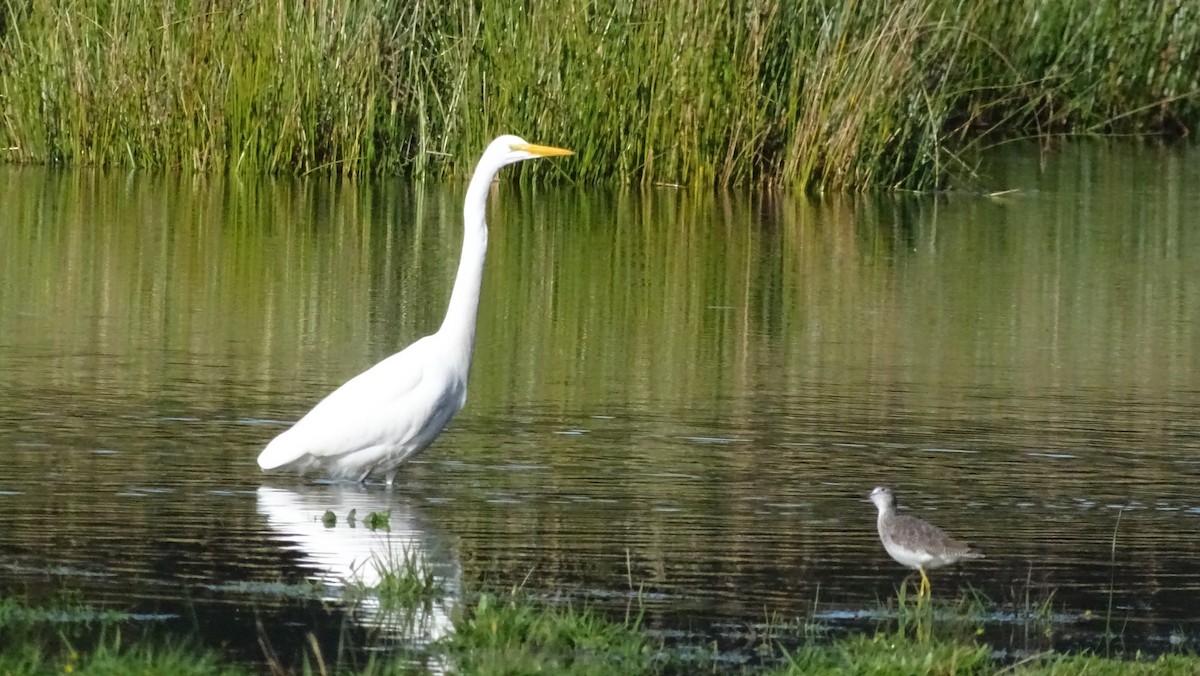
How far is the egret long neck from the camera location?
25.5 ft

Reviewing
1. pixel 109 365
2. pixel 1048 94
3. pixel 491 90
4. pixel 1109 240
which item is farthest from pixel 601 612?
pixel 1048 94

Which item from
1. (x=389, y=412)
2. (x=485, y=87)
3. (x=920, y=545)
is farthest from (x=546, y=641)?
(x=485, y=87)

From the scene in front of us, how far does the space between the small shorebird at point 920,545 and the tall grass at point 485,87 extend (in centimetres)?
1227

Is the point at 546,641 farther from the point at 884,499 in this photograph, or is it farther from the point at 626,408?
the point at 626,408

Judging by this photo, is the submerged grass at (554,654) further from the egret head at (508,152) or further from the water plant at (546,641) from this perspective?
the egret head at (508,152)

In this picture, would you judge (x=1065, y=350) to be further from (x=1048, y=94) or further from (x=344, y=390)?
(x=1048, y=94)

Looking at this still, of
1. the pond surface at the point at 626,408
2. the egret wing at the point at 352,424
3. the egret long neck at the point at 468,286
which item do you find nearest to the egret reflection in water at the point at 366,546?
the pond surface at the point at 626,408

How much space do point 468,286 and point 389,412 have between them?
28.7 inches

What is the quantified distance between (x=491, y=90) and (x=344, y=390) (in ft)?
37.4

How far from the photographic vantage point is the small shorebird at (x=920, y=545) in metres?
5.93

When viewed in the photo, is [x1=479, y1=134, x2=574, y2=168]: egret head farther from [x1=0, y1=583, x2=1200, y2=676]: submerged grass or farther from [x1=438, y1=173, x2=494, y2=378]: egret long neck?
[x1=0, y1=583, x2=1200, y2=676]: submerged grass

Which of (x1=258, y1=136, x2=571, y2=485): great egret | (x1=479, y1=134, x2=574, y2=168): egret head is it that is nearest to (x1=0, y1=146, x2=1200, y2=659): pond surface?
(x1=258, y1=136, x2=571, y2=485): great egret

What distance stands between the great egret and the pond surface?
14cm

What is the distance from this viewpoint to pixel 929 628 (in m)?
5.41
